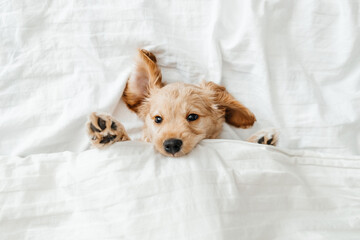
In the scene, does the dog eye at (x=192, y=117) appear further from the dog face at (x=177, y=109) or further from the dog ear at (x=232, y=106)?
the dog ear at (x=232, y=106)

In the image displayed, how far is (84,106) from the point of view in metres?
1.58

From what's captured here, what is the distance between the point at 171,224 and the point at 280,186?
0.50m

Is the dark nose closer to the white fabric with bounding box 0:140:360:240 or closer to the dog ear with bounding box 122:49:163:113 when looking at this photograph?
the white fabric with bounding box 0:140:360:240

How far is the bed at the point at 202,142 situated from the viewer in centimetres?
128

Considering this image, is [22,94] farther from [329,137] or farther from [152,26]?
[329,137]

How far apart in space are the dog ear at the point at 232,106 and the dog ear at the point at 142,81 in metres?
0.25

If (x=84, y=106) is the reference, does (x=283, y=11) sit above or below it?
above

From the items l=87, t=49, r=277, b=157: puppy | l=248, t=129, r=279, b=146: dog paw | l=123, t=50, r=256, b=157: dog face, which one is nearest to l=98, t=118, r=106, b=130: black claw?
l=87, t=49, r=277, b=157: puppy

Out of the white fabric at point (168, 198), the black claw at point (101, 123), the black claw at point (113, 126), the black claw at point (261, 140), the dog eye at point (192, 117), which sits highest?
the black claw at point (101, 123)

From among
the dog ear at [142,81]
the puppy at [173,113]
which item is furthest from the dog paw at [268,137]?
the dog ear at [142,81]

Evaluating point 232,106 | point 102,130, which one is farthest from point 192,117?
point 102,130

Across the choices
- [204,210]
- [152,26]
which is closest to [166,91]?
[152,26]

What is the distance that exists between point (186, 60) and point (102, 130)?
0.61 m

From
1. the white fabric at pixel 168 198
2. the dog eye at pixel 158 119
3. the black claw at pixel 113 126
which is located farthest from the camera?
the dog eye at pixel 158 119
